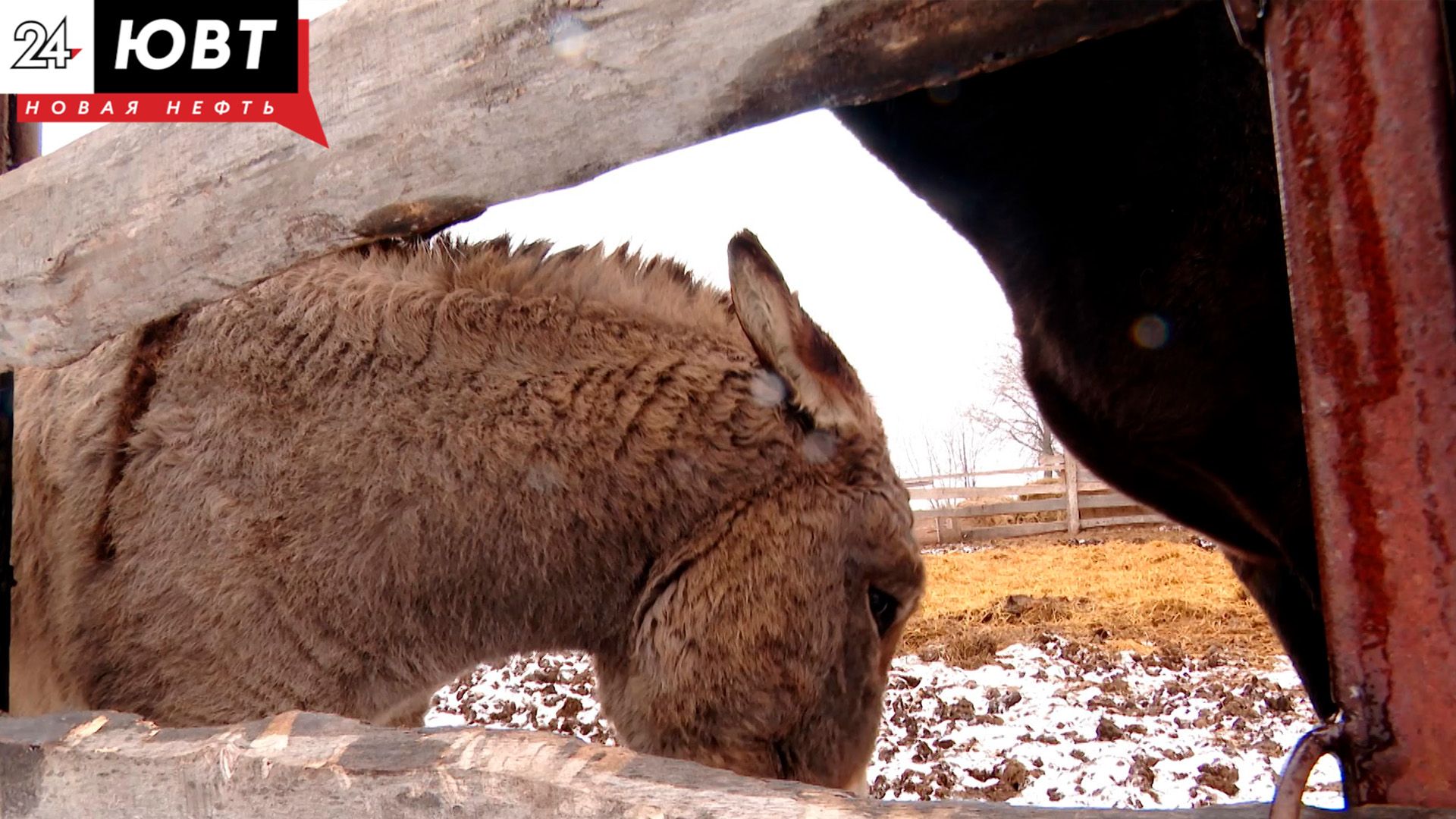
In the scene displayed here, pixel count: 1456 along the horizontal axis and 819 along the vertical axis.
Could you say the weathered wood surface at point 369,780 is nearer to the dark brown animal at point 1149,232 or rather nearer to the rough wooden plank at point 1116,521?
the dark brown animal at point 1149,232

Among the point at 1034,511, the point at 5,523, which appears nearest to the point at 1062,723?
the point at 5,523

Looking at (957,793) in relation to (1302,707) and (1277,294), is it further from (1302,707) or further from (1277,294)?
(1277,294)

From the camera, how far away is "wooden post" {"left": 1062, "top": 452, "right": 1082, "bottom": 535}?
47.7 ft

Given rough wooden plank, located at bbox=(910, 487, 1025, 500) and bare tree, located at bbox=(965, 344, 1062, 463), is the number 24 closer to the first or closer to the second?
rough wooden plank, located at bbox=(910, 487, 1025, 500)

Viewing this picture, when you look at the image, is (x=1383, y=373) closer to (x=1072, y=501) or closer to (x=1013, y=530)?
(x=1072, y=501)

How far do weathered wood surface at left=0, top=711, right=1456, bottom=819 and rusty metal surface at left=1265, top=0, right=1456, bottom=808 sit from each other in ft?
0.26

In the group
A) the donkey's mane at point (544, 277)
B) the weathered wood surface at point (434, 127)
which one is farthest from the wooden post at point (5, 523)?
the donkey's mane at point (544, 277)

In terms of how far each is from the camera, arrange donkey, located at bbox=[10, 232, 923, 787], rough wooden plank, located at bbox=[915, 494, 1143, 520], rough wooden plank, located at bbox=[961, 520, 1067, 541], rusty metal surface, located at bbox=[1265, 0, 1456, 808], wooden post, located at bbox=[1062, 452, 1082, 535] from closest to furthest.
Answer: rusty metal surface, located at bbox=[1265, 0, 1456, 808], donkey, located at bbox=[10, 232, 923, 787], wooden post, located at bbox=[1062, 452, 1082, 535], rough wooden plank, located at bbox=[915, 494, 1143, 520], rough wooden plank, located at bbox=[961, 520, 1067, 541]

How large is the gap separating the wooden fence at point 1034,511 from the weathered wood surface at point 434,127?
45.0 feet

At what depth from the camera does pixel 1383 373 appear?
671 mm

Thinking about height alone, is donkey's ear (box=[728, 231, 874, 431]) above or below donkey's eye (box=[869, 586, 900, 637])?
above

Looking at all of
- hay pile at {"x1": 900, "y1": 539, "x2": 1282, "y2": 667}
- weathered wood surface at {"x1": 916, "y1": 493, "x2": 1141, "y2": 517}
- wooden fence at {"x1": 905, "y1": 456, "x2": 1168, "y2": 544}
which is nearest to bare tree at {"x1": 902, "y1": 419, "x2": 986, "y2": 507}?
wooden fence at {"x1": 905, "y1": 456, "x2": 1168, "y2": 544}

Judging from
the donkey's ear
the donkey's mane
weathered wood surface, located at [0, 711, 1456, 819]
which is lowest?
weathered wood surface, located at [0, 711, 1456, 819]

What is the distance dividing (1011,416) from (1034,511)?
16.5m
